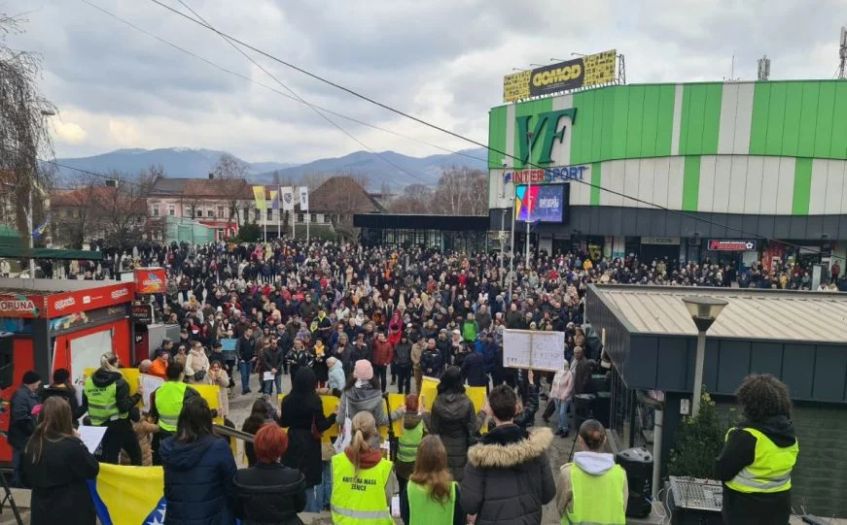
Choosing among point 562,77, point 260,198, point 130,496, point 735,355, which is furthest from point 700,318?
point 260,198

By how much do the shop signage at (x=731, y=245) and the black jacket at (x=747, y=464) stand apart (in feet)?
123

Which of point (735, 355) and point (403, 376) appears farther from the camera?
point (403, 376)

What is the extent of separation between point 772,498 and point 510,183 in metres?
44.0

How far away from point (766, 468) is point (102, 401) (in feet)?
22.6

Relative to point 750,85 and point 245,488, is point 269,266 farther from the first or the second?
point 750,85

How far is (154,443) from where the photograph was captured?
736 cm

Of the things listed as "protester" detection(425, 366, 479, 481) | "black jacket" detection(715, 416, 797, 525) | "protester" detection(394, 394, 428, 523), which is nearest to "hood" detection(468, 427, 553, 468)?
"black jacket" detection(715, 416, 797, 525)

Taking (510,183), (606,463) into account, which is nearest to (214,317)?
(606,463)

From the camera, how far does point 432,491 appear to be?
3.95m

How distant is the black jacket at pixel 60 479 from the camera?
4.37 m

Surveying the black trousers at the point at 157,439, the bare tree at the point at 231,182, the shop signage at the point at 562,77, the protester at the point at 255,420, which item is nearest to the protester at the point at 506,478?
the protester at the point at 255,420

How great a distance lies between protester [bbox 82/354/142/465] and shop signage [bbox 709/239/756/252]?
38191mm

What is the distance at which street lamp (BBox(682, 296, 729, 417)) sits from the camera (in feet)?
23.3

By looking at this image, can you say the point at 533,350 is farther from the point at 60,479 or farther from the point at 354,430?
the point at 60,479
